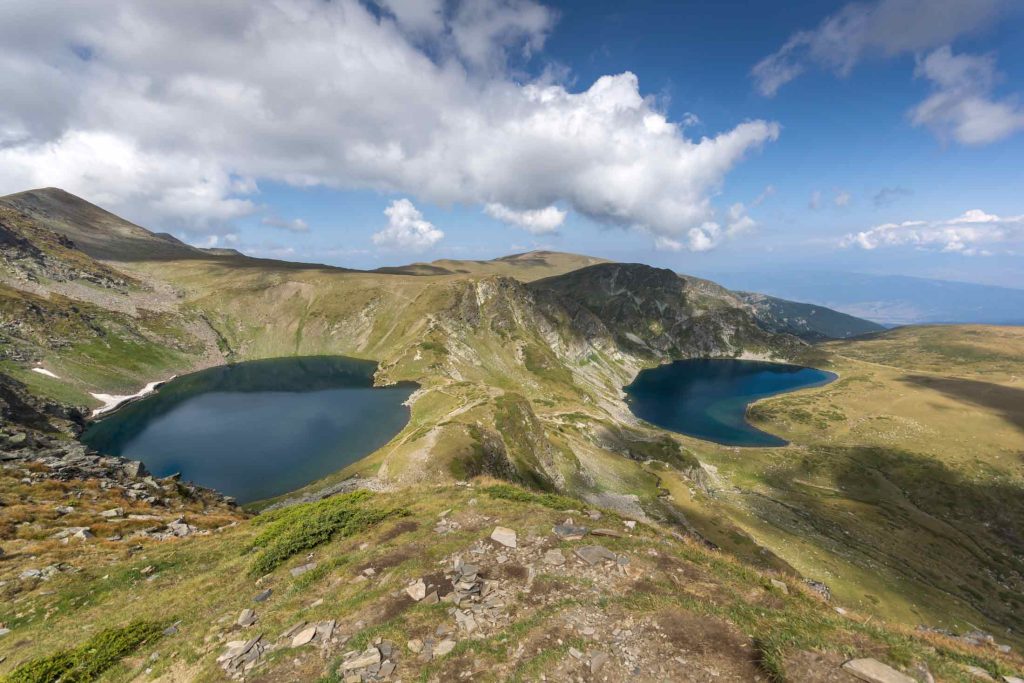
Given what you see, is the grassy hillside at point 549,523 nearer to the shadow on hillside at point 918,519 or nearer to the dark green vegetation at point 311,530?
the dark green vegetation at point 311,530

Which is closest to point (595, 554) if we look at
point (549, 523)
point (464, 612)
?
point (549, 523)

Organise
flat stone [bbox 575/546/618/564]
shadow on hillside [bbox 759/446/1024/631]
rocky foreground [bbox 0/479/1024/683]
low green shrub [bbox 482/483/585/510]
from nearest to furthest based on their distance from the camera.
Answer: rocky foreground [bbox 0/479/1024/683] → flat stone [bbox 575/546/618/564] → low green shrub [bbox 482/483/585/510] → shadow on hillside [bbox 759/446/1024/631]

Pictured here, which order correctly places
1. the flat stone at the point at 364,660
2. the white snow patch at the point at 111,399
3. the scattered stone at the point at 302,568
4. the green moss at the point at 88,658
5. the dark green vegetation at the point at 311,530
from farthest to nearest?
1. the white snow patch at the point at 111,399
2. the dark green vegetation at the point at 311,530
3. the scattered stone at the point at 302,568
4. the green moss at the point at 88,658
5. the flat stone at the point at 364,660

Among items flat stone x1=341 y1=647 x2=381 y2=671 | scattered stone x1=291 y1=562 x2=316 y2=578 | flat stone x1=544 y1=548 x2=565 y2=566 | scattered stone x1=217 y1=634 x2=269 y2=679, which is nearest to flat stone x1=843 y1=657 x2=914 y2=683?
flat stone x1=544 y1=548 x2=565 y2=566

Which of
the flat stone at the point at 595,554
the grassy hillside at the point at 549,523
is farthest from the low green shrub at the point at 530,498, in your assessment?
the flat stone at the point at 595,554

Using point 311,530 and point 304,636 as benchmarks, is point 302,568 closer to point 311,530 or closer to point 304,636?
point 311,530

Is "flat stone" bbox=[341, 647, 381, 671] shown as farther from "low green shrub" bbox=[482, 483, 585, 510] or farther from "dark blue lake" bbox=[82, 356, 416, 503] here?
"dark blue lake" bbox=[82, 356, 416, 503]

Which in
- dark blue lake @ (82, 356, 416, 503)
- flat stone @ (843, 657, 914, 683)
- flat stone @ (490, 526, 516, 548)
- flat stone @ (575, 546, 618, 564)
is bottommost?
dark blue lake @ (82, 356, 416, 503)

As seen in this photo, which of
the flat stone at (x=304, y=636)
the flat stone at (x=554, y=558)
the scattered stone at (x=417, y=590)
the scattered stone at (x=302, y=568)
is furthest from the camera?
the scattered stone at (x=302, y=568)
